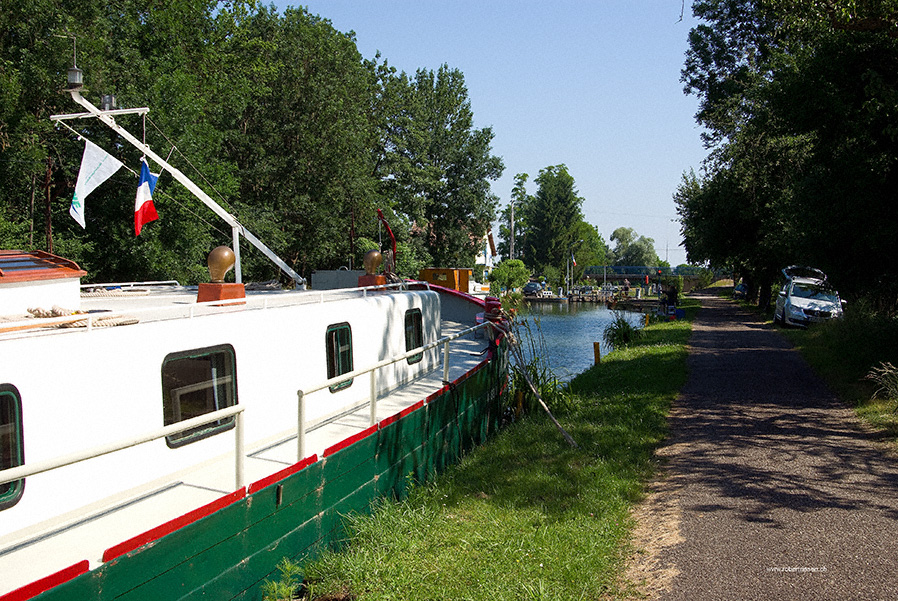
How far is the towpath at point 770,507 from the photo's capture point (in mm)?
5340

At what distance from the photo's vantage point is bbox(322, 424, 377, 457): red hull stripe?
19.7ft

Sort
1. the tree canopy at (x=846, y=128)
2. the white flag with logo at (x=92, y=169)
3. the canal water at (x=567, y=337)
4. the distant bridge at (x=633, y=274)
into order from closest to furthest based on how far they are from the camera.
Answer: the white flag with logo at (x=92, y=169)
the tree canopy at (x=846, y=128)
the canal water at (x=567, y=337)
the distant bridge at (x=633, y=274)

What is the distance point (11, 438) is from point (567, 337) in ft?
95.2

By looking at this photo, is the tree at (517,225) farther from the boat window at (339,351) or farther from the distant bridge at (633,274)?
the boat window at (339,351)

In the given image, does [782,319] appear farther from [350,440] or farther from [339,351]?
[350,440]

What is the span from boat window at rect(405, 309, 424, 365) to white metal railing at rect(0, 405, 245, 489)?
15.2ft

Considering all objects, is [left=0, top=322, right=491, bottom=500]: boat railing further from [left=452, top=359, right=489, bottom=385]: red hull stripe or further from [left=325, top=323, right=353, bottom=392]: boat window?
[left=452, top=359, right=489, bottom=385]: red hull stripe

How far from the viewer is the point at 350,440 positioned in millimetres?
6340

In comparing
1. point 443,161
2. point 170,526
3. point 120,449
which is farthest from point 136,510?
point 443,161

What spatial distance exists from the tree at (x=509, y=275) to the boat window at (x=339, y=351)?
55.5m

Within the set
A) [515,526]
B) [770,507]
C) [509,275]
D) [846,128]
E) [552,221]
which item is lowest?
[515,526]

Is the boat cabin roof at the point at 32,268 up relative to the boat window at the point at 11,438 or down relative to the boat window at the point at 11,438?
up

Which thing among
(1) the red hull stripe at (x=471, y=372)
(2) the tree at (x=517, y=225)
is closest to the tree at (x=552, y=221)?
(2) the tree at (x=517, y=225)

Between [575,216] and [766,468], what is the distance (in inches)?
3251
